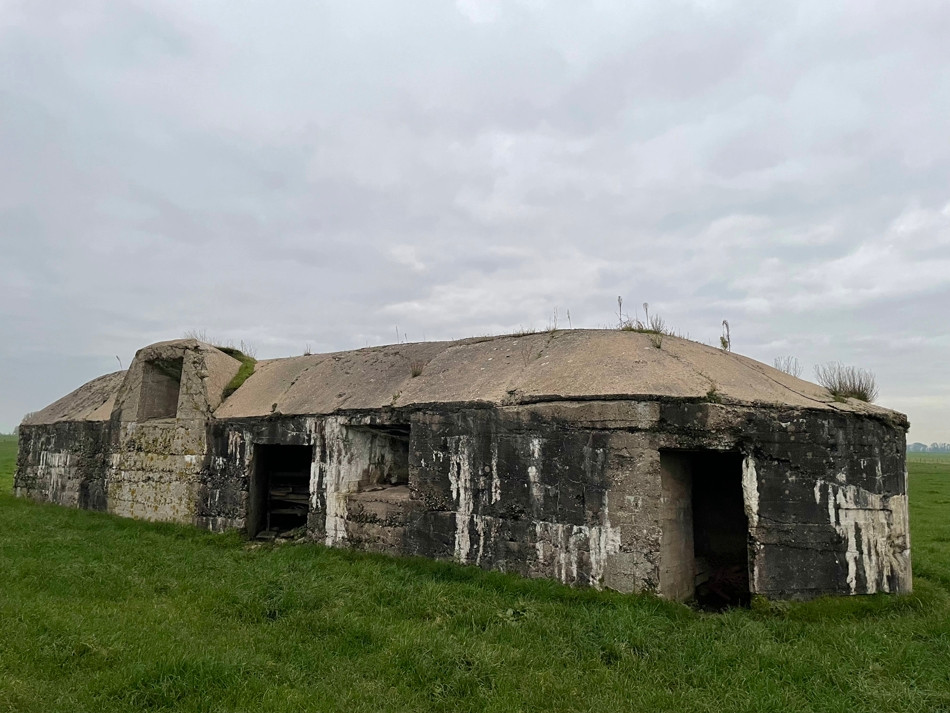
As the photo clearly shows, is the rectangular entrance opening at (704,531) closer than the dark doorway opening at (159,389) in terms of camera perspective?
Yes

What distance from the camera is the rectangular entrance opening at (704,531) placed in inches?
258

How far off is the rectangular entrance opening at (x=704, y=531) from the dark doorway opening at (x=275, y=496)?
5.31 metres

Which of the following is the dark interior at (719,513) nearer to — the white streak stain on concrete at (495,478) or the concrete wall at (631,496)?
the concrete wall at (631,496)

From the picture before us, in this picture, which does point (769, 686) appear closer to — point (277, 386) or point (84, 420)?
point (277, 386)

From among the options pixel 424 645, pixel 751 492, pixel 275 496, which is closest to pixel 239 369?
pixel 275 496

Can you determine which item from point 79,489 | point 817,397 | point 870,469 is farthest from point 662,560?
point 79,489

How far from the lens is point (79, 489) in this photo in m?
12.6

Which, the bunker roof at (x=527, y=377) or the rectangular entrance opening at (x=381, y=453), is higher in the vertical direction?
the bunker roof at (x=527, y=377)

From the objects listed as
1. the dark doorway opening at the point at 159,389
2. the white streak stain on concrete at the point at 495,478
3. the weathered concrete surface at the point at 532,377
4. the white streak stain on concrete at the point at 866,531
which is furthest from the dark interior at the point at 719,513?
the dark doorway opening at the point at 159,389

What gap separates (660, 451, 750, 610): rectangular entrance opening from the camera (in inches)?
258

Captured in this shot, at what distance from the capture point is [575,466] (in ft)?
21.8

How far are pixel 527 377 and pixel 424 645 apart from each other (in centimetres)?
336

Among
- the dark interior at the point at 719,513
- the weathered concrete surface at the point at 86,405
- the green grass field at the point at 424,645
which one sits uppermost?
the weathered concrete surface at the point at 86,405

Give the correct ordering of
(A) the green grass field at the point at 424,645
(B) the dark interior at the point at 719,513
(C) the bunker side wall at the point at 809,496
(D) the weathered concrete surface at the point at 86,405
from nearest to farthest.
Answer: (A) the green grass field at the point at 424,645
(C) the bunker side wall at the point at 809,496
(B) the dark interior at the point at 719,513
(D) the weathered concrete surface at the point at 86,405
